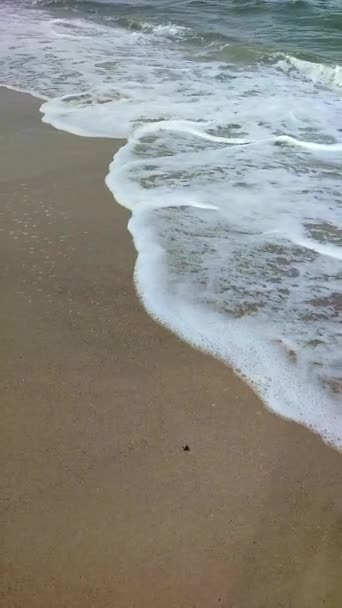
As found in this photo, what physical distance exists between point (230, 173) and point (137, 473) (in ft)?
10.7

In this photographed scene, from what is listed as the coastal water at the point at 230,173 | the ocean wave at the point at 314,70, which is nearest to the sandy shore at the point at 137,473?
the coastal water at the point at 230,173

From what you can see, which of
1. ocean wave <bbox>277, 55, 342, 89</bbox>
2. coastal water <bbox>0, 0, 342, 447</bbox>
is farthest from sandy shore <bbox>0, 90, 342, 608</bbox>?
ocean wave <bbox>277, 55, 342, 89</bbox>

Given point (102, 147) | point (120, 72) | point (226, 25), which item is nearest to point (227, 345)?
point (102, 147)

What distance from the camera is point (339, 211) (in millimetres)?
4238

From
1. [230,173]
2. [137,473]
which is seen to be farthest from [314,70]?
[137,473]

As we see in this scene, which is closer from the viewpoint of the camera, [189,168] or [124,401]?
[124,401]

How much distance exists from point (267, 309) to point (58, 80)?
19.1 feet

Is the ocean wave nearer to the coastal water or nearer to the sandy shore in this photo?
the coastal water

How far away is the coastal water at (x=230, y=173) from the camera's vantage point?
291cm

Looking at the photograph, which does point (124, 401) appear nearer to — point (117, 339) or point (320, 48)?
point (117, 339)

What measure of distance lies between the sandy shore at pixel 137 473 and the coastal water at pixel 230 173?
220 mm

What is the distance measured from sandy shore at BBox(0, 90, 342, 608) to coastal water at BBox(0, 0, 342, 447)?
22 cm

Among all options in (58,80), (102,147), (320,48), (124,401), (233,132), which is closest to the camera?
Result: (124,401)

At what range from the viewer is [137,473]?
7.29 ft
